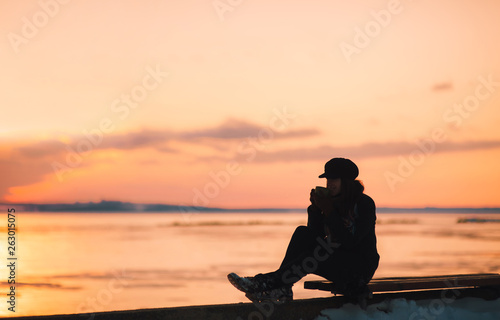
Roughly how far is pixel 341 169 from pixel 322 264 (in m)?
0.95

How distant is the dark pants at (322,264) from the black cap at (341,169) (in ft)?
1.94

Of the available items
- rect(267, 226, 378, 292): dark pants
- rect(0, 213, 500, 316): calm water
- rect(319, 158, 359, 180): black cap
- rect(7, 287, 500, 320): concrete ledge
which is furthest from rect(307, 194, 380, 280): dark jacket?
rect(0, 213, 500, 316): calm water

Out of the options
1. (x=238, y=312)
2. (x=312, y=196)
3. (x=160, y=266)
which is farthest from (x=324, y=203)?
(x=160, y=266)

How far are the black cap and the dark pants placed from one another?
0.59 meters

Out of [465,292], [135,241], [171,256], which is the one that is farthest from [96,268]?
[465,292]

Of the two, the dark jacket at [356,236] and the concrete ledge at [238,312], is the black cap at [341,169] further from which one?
the concrete ledge at [238,312]

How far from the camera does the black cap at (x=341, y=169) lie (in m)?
6.64

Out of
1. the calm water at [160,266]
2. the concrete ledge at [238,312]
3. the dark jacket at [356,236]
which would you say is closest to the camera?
the concrete ledge at [238,312]

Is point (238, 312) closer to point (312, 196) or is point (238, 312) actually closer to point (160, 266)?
point (312, 196)

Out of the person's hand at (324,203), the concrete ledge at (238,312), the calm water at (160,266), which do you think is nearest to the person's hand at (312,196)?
the person's hand at (324,203)

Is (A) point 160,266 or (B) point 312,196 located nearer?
(B) point 312,196

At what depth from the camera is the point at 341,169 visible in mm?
Result: 6648

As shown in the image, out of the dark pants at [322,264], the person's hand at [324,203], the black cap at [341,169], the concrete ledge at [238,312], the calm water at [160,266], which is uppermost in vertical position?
the calm water at [160,266]

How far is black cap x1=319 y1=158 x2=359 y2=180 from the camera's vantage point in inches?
262
